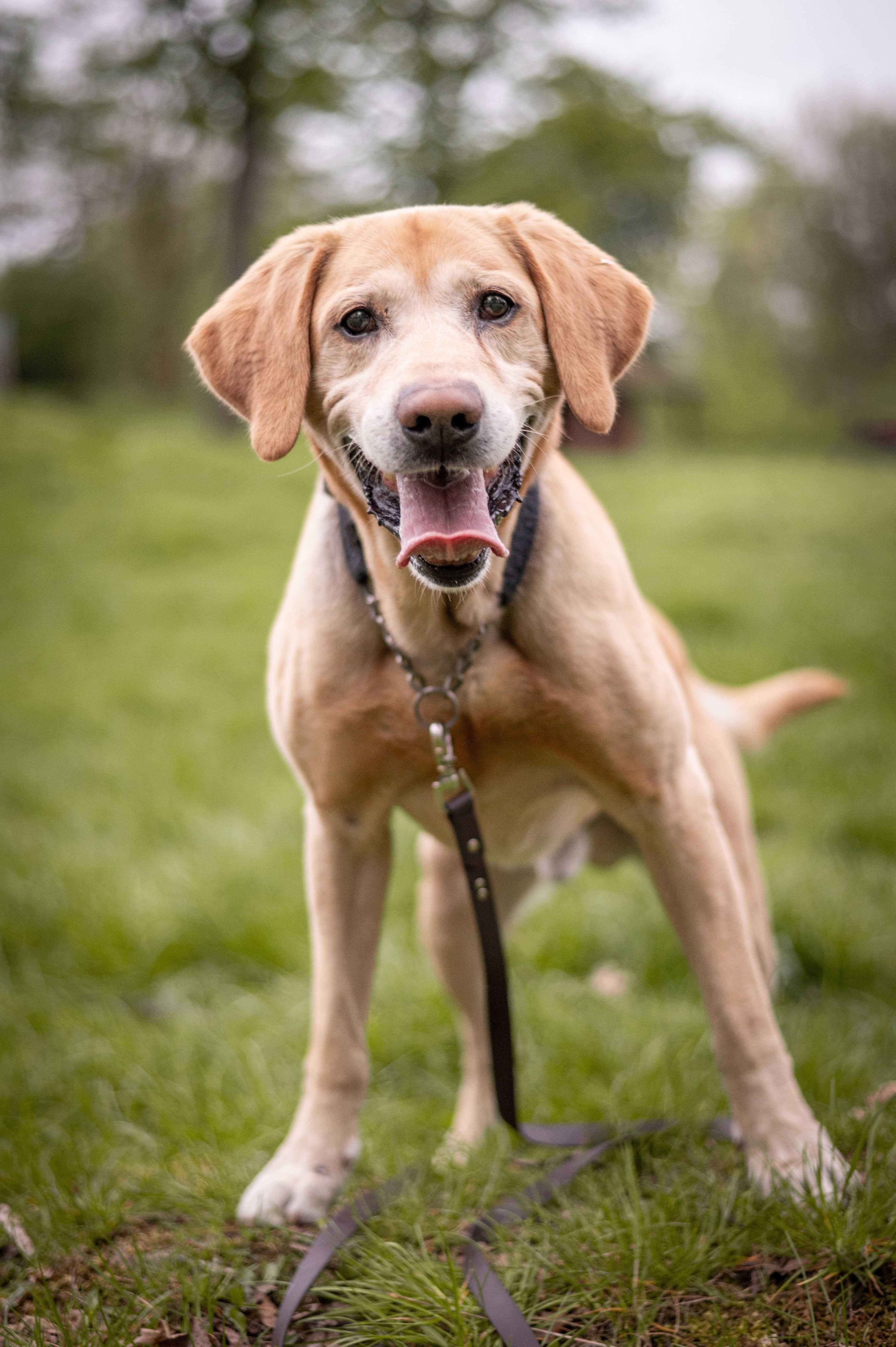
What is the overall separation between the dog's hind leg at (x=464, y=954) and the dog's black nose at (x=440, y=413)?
1319 millimetres

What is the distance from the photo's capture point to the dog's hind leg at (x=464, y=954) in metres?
2.85

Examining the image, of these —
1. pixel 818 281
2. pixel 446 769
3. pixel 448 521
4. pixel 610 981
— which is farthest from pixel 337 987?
pixel 818 281

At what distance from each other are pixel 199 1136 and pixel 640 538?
8.27m

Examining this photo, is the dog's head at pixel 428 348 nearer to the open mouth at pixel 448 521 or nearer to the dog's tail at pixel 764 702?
the open mouth at pixel 448 521

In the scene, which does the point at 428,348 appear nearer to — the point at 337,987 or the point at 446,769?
the point at 446,769

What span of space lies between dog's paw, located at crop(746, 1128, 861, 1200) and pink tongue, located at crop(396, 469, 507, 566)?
1.31 m

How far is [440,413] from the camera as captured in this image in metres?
1.74

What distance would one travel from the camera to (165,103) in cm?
1641

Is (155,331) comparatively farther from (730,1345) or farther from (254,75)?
(730,1345)

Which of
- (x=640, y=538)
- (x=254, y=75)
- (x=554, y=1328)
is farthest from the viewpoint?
(x=254, y=75)

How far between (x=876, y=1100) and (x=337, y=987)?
4.18 feet

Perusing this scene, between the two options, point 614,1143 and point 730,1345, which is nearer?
point 730,1345

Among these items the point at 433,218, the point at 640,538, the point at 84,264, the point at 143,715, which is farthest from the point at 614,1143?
the point at 84,264

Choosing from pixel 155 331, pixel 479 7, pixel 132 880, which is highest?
pixel 479 7
